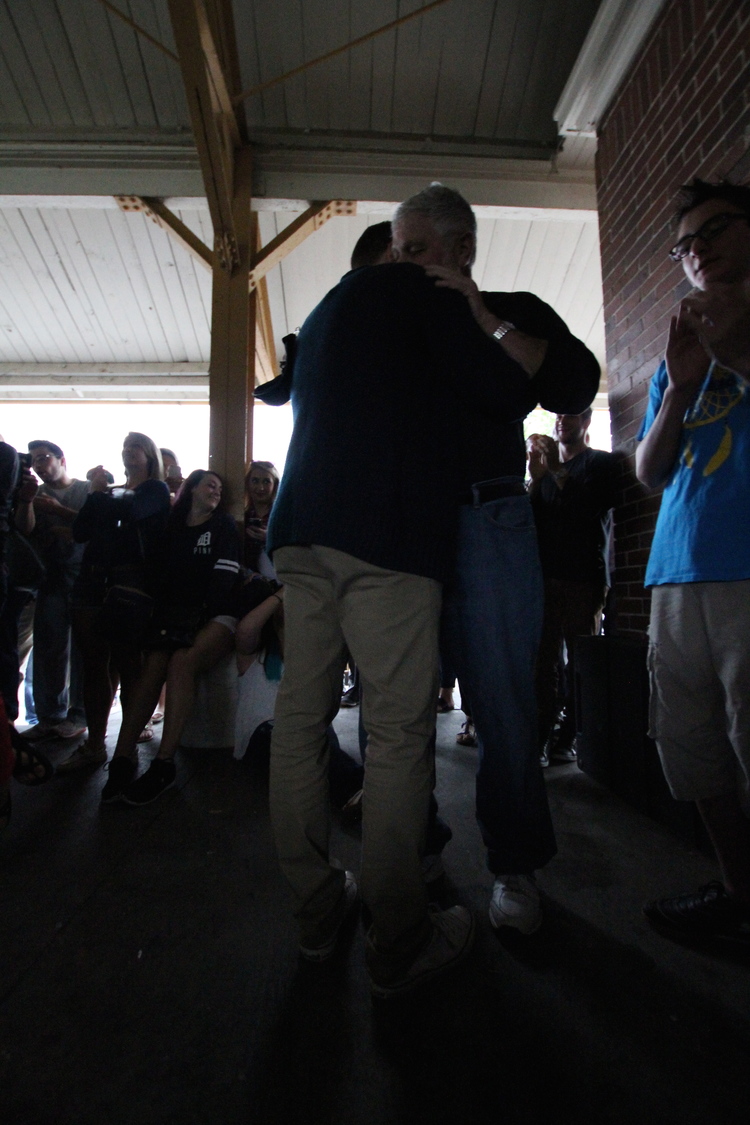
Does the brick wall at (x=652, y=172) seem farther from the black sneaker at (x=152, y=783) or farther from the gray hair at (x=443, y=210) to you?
the black sneaker at (x=152, y=783)

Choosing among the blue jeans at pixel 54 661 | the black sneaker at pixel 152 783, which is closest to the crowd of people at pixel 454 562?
the black sneaker at pixel 152 783

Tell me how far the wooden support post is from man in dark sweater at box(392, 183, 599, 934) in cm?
223

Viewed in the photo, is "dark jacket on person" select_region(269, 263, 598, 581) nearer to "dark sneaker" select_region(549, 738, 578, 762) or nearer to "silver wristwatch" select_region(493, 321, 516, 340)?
"silver wristwatch" select_region(493, 321, 516, 340)

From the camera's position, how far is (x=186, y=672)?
2.10m

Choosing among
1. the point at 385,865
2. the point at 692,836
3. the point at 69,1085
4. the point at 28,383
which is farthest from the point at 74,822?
the point at 28,383

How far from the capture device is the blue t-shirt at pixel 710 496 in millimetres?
1011

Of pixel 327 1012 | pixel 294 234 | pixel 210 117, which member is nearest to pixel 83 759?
pixel 327 1012

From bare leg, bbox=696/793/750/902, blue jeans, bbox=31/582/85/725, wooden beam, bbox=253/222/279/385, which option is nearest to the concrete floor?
bare leg, bbox=696/793/750/902

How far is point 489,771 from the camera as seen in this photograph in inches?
43.0

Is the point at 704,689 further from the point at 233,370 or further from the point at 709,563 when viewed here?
the point at 233,370

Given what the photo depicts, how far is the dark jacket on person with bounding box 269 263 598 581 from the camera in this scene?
35.2 inches

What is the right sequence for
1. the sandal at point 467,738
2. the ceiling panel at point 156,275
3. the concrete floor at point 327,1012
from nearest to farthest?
the concrete floor at point 327,1012 < the sandal at point 467,738 < the ceiling panel at point 156,275

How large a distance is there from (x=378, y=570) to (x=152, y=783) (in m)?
1.43

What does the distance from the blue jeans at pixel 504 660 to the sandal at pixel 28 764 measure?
1492 mm
